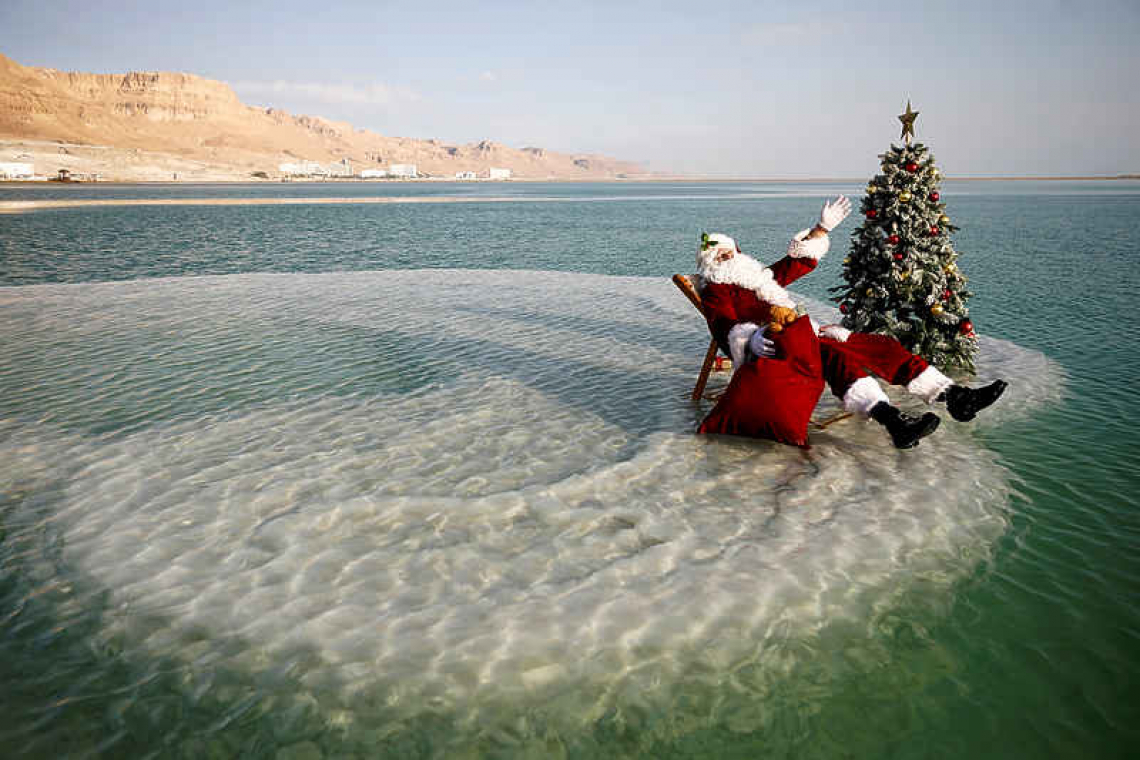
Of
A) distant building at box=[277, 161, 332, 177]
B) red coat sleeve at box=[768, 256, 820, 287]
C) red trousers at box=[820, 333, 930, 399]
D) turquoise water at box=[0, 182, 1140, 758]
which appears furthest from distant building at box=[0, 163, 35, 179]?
red trousers at box=[820, 333, 930, 399]

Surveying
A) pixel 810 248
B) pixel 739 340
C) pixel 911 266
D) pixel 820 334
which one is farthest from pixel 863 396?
pixel 911 266

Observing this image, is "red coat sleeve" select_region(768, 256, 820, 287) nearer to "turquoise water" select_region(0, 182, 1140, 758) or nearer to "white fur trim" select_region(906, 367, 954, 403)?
"turquoise water" select_region(0, 182, 1140, 758)

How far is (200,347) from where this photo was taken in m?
9.54

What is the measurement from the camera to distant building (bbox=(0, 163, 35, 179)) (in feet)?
329

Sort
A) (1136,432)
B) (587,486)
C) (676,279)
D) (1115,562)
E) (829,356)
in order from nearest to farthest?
1. (1115,562)
2. (587,486)
3. (829,356)
4. (1136,432)
5. (676,279)

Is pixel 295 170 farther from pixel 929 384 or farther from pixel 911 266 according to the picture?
pixel 929 384

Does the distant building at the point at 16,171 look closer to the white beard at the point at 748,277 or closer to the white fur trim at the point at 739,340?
the white beard at the point at 748,277

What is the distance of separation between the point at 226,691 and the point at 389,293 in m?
12.2

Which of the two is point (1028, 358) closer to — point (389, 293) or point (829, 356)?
point (829, 356)

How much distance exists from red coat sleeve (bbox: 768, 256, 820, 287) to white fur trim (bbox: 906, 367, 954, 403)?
1.81 m

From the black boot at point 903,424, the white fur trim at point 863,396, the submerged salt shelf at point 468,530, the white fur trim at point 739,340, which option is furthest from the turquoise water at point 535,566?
the white fur trim at point 739,340

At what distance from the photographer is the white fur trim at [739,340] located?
6125 millimetres

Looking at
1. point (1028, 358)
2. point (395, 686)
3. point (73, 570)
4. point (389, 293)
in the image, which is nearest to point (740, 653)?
point (395, 686)

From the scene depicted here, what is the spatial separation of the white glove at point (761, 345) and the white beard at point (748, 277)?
109 centimetres
